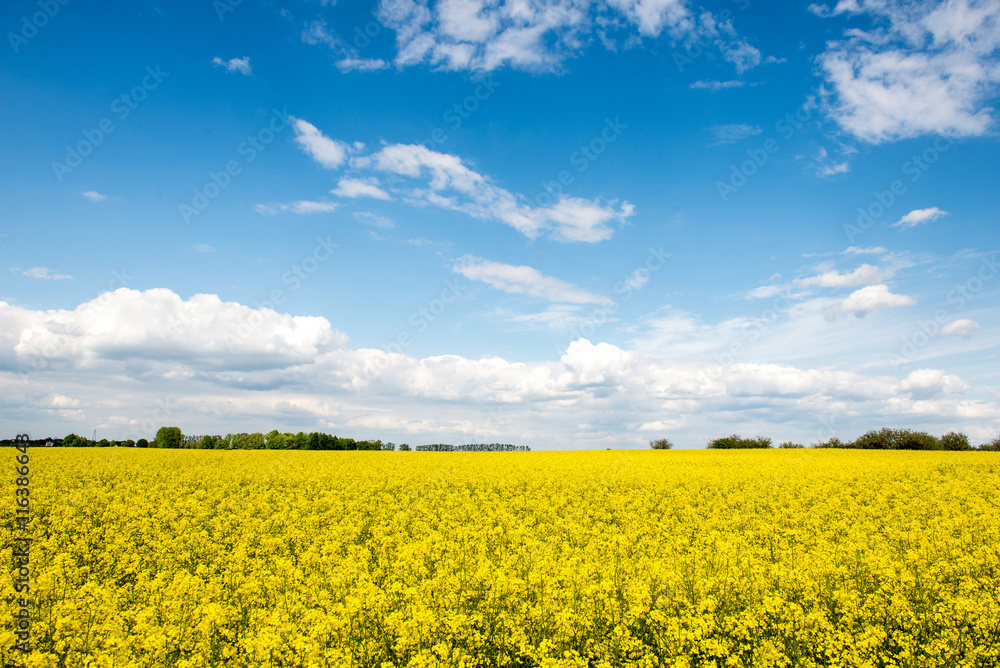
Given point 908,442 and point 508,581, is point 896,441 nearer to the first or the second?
point 908,442

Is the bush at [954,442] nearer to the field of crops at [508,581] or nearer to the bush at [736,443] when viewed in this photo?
the bush at [736,443]

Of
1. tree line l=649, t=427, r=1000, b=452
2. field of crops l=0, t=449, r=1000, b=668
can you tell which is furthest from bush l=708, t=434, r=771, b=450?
field of crops l=0, t=449, r=1000, b=668

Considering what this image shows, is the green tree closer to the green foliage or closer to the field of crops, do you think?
the field of crops

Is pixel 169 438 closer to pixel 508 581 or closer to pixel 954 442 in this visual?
pixel 508 581

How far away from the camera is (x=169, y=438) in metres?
74.9

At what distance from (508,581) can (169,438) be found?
8619 centimetres

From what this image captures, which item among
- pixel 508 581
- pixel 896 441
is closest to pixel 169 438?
pixel 508 581

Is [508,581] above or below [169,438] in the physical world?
above

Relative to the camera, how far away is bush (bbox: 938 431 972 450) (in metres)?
59.9

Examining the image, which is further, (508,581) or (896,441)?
(896,441)

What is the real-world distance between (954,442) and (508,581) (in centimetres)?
7932

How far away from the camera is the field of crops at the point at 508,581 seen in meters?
6.48

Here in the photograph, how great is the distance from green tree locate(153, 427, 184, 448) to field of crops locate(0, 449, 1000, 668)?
6940cm

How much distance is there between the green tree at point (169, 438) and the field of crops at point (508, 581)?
69.4 m
